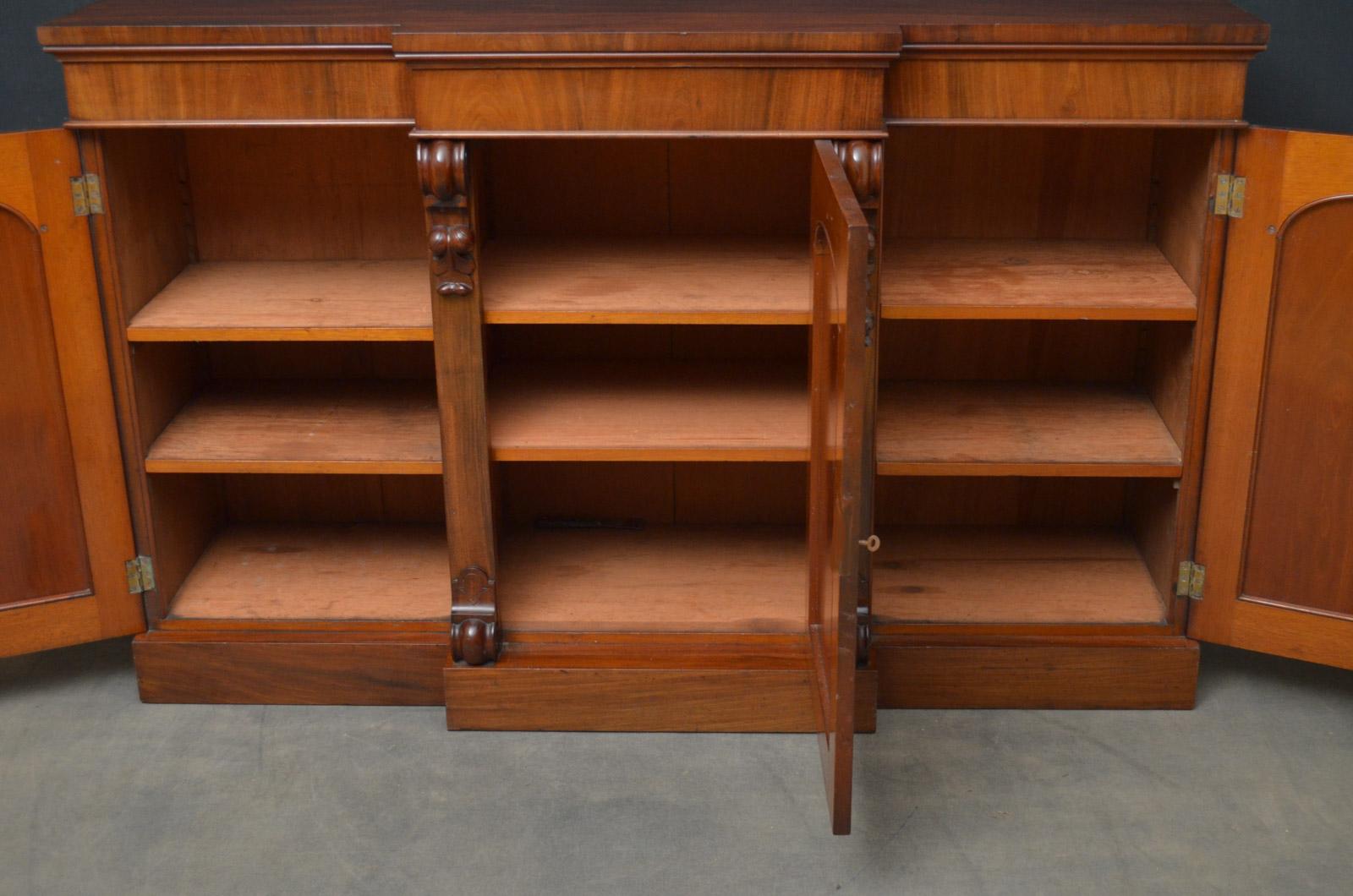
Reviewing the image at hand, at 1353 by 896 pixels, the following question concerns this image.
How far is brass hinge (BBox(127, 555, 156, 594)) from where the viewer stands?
314 centimetres

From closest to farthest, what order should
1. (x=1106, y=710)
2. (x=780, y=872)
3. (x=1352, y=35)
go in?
(x=780, y=872) → (x=1106, y=710) → (x=1352, y=35)

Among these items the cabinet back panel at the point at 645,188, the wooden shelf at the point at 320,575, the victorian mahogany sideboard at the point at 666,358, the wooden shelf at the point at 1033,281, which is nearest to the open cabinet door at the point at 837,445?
the victorian mahogany sideboard at the point at 666,358

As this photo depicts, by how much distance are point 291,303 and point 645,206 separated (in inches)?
34.5

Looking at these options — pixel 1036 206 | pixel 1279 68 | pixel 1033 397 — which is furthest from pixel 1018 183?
pixel 1279 68

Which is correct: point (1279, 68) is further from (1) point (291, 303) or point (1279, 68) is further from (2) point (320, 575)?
(2) point (320, 575)

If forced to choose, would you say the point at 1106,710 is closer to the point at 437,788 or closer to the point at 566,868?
the point at 566,868

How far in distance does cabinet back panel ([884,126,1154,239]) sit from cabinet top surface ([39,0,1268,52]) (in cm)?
34

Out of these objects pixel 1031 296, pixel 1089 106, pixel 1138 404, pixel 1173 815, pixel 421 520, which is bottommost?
pixel 1173 815

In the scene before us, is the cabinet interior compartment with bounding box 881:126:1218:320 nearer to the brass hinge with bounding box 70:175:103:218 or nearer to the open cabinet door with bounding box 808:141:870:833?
the open cabinet door with bounding box 808:141:870:833

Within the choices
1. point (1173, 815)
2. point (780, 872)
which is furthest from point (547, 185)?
point (1173, 815)

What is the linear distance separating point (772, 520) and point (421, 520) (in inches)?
36.8

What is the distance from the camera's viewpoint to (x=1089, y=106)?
2736mm

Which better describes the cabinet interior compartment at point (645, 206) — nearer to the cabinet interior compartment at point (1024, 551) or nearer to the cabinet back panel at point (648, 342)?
the cabinet back panel at point (648, 342)

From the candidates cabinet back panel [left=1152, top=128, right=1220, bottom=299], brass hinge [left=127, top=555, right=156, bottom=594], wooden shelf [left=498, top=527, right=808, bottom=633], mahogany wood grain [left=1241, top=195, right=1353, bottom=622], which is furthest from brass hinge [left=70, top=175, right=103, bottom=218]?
mahogany wood grain [left=1241, top=195, right=1353, bottom=622]
